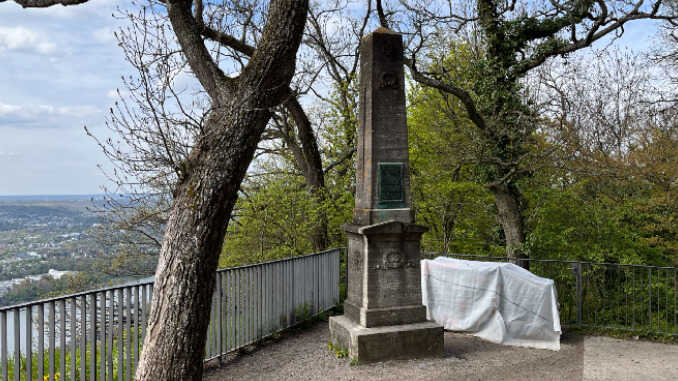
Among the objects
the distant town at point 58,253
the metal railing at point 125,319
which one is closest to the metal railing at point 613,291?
the metal railing at point 125,319

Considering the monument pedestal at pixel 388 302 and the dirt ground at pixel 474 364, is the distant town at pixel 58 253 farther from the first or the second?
the monument pedestal at pixel 388 302

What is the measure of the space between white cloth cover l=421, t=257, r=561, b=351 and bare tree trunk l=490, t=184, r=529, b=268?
398cm

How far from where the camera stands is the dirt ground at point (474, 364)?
23.4 ft

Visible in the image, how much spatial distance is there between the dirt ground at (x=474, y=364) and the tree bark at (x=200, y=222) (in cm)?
249

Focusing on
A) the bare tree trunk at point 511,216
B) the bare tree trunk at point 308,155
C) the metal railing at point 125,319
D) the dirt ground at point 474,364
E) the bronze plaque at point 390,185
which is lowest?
the dirt ground at point 474,364

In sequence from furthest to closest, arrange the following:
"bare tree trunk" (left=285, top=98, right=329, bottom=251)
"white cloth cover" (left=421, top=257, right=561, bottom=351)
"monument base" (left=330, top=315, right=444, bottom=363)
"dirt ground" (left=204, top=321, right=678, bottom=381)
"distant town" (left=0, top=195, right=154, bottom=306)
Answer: "bare tree trunk" (left=285, top=98, right=329, bottom=251), "distant town" (left=0, top=195, right=154, bottom=306), "white cloth cover" (left=421, top=257, right=561, bottom=351), "monument base" (left=330, top=315, right=444, bottom=363), "dirt ground" (left=204, top=321, right=678, bottom=381)

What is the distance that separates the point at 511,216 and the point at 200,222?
9.69m

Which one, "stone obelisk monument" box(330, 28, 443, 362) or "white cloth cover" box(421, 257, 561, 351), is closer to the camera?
"stone obelisk monument" box(330, 28, 443, 362)

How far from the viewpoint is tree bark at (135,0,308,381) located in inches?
189

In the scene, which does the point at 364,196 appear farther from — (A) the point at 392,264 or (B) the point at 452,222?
(B) the point at 452,222

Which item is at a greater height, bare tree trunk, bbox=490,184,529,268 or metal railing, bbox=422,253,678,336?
bare tree trunk, bbox=490,184,529,268

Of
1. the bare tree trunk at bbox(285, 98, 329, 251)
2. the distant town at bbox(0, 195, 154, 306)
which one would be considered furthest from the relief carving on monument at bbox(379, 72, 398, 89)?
the bare tree trunk at bbox(285, 98, 329, 251)

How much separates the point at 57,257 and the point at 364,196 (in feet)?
20.6

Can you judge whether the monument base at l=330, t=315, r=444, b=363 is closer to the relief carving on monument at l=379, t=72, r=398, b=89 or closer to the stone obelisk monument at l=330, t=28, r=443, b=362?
the stone obelisk monument at l=330, t=28, r=443, b=362
